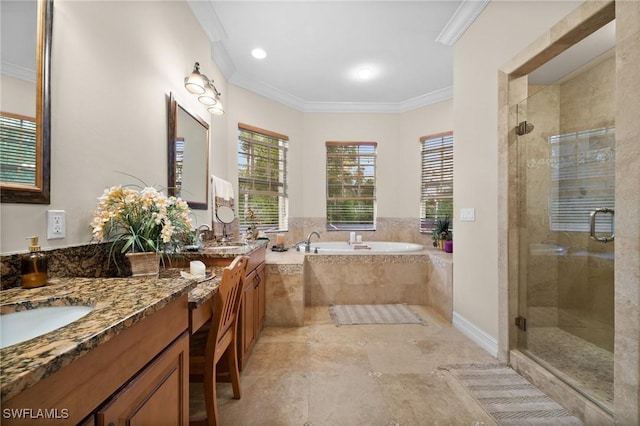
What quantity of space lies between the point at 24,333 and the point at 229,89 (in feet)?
10.6

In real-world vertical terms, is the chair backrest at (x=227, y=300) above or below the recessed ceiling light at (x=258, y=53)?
below

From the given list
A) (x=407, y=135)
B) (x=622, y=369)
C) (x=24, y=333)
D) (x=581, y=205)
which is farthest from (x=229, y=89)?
(x=622, y=369)

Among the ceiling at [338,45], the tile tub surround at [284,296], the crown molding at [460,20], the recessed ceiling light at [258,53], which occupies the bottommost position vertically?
the tile tub surround at [284,296]

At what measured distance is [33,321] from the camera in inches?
29.9

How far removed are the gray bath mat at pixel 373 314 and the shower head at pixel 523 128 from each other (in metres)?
1.86

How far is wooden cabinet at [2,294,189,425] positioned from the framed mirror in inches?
48.4

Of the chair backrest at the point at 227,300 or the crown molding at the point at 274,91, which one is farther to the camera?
the crown molding at the point at 274,91

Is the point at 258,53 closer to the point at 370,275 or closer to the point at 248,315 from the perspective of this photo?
the point at 248,315

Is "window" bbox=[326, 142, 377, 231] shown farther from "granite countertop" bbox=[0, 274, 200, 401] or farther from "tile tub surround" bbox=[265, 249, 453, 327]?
"granite countertop" bbox=[0, 274, 200, 401]

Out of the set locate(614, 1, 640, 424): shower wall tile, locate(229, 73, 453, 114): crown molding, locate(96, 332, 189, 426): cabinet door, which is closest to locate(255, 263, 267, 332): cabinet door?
locate(96, 332, 189, 426): cabinet door

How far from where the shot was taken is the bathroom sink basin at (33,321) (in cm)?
72

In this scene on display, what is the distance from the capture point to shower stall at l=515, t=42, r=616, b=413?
1823mm

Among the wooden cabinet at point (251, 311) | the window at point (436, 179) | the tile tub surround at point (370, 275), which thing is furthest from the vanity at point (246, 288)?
the window at point (436, 179)

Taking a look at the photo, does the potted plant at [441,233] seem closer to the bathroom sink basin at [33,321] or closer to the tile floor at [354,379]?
the tile floor at [354,379]
